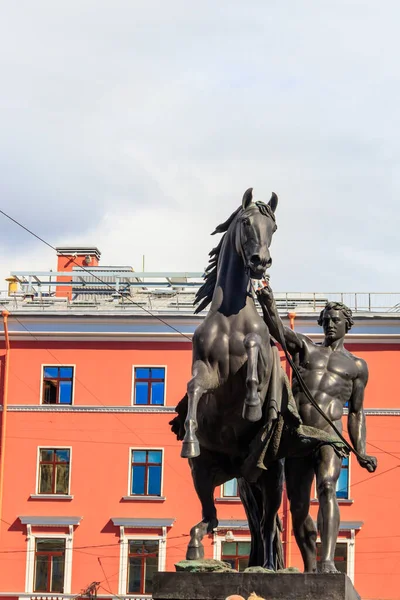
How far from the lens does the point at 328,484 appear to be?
41.2 feet

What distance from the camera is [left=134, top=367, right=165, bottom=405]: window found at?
46.6m

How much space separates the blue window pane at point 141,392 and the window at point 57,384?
2222 mm

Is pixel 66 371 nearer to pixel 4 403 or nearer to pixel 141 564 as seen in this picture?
pixel 4 403

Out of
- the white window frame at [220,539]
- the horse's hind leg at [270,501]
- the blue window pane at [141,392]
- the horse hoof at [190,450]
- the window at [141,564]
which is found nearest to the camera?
the horse hoof at [190,450]

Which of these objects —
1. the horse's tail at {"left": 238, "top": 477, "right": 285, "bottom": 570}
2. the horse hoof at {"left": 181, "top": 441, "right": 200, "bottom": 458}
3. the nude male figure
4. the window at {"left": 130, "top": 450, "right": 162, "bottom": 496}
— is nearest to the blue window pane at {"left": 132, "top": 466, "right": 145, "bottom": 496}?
the window at {"left": 130, "top": 450, "right": 162, "bottom": 496}

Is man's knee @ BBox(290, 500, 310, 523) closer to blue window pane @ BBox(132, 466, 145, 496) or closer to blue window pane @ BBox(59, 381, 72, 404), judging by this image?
blue window pane @ BBox(132, 466, 145, 496)

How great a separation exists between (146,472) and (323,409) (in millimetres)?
33480

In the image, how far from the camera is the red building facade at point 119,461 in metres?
45.0

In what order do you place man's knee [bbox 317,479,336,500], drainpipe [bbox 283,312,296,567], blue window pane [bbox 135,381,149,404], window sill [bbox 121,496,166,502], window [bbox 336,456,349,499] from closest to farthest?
man's knee [bbox 317,479,336,500], drainpipe [bbox 283,312,296,567], window [bbox 336,456,349,499], window sill [bbox 121,496,166,502], blue window pane [bbox 135,381,149,404]

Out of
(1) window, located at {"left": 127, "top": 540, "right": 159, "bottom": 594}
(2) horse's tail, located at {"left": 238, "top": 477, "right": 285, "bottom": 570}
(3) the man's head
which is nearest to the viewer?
(2) horse's tail, located at {"left": 238, "top": 477, "right": 285, "bottom": 570}

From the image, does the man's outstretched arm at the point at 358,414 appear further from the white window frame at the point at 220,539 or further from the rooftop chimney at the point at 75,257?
the rooftop chimney at the point at 75,257

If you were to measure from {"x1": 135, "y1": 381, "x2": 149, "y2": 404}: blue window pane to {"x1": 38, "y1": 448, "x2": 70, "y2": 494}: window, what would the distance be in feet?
9.40

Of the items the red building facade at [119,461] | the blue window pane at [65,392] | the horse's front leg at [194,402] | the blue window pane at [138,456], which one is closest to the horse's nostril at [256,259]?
the horse's front leg at [194,402]

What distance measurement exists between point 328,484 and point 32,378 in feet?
115
